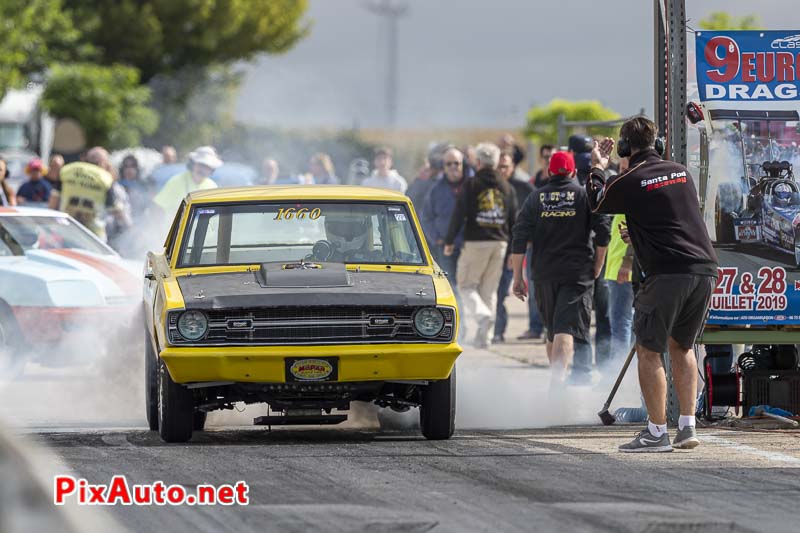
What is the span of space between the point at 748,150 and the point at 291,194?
2.95 metres

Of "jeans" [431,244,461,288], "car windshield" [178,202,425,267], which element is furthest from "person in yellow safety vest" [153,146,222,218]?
"car windshield" [178,202,425,267]

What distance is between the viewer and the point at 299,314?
886cm

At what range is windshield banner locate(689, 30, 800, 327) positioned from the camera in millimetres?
9938

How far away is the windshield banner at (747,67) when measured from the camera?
9.94 meters

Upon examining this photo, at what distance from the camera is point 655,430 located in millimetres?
8758

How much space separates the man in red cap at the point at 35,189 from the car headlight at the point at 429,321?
12106mm

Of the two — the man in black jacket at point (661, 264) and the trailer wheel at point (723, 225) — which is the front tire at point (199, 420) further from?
the trailer wheel at point (723, 225)

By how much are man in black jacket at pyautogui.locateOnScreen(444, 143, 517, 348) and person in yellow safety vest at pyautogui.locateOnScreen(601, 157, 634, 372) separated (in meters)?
3.41

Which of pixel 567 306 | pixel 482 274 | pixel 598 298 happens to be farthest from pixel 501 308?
pixel 567 306

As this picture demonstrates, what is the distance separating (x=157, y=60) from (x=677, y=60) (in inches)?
2337

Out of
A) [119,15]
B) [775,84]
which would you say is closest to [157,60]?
[119,15]

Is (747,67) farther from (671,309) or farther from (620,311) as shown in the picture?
(620,311)

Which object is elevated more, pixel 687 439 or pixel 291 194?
pixel 291 194

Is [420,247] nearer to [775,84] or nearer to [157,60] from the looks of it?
[775,84]
